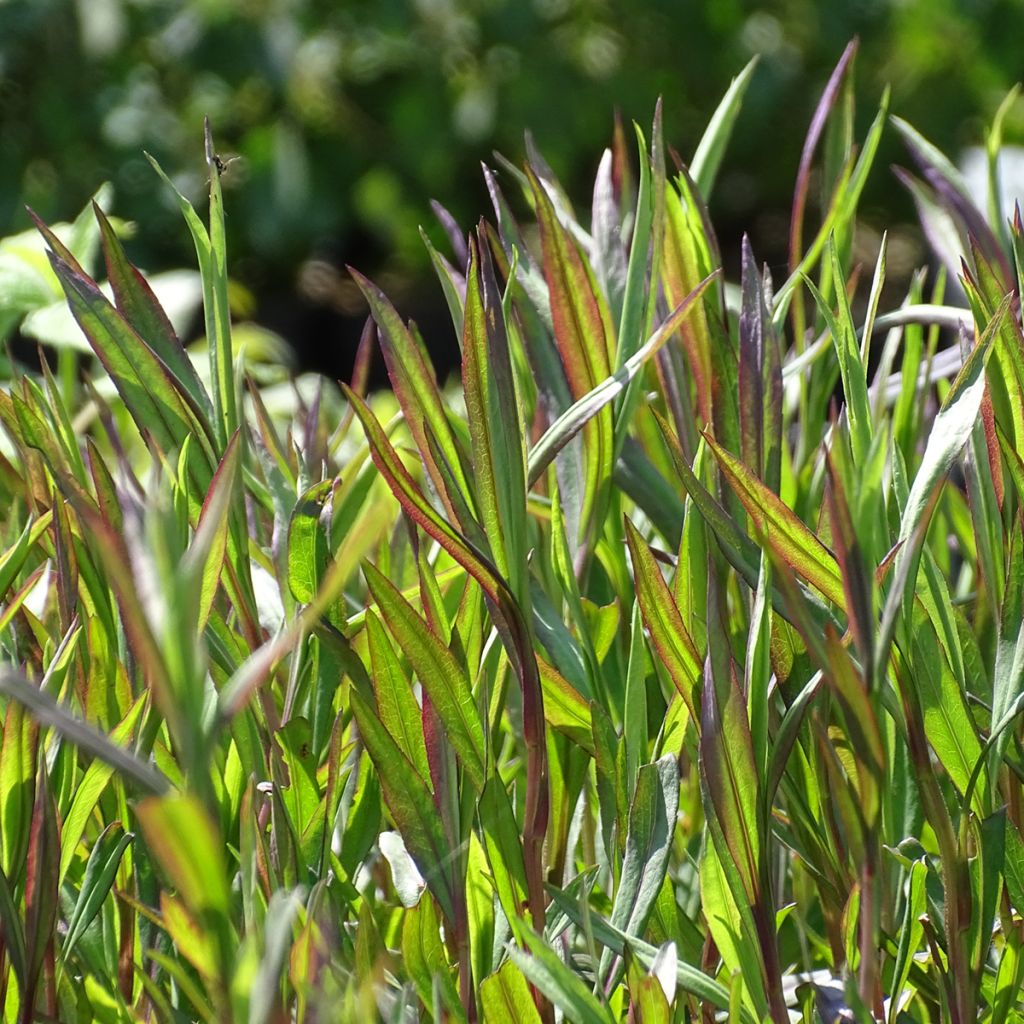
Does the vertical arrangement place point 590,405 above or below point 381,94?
above

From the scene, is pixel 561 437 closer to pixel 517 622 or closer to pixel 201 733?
pixel 517 622

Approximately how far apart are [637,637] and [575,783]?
104 millimetres

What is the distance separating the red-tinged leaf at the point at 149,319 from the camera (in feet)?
1.73

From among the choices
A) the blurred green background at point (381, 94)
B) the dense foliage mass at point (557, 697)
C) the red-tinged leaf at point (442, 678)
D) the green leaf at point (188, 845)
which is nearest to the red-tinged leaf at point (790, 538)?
the dense foliage mass at point (557, 697)

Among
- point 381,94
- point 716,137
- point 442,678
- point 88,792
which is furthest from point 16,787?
point 381,94

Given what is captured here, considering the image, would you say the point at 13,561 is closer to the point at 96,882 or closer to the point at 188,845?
the point at 96,882

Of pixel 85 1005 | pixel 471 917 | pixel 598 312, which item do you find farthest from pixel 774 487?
pixel 85 1005

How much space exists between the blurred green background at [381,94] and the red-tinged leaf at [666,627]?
385 centimetres

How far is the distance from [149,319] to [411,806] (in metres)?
0.21

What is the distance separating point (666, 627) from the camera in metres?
0.46

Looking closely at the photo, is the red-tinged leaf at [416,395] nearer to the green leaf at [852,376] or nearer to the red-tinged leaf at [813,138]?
the green leaf at [852,376]

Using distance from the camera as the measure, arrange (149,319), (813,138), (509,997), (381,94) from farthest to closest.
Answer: (381,94), (813,138), (149,319), (509,997)

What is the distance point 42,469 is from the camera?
568mm

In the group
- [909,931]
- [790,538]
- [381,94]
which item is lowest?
[381,94]
